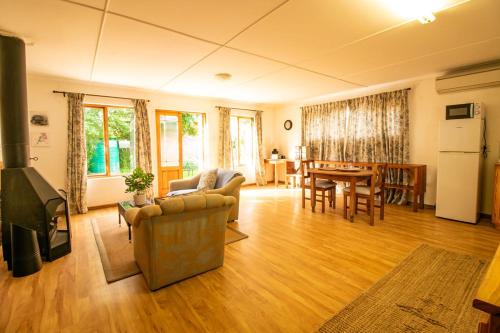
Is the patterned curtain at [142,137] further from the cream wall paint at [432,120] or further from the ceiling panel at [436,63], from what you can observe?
the cream wall paint at [432,120]

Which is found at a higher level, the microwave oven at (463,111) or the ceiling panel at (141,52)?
the ceiling panel at (141,52)

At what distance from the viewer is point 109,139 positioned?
4965 mm

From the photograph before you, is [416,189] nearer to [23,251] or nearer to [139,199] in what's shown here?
[139,199]

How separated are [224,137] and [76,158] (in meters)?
3.24

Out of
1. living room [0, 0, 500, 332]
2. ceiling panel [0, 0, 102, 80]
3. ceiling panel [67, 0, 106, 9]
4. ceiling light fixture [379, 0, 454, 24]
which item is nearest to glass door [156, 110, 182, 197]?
living room [0, 0, 500, 332]

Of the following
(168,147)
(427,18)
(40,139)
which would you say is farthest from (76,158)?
(427,18)

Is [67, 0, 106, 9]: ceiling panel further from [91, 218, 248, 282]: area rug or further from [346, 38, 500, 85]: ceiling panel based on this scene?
[346, 38, 500, 85]: ceiling panel

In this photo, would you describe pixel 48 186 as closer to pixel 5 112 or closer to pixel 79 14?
pixel 5 112

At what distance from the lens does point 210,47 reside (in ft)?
9.42

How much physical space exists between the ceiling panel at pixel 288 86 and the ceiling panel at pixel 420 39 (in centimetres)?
48

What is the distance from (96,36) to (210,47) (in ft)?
3.90

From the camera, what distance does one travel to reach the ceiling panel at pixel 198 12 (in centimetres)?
198

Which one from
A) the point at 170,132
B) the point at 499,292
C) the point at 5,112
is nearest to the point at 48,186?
the point at 5,112

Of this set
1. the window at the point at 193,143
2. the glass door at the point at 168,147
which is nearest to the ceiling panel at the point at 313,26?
the glass door at the point at 168,147
